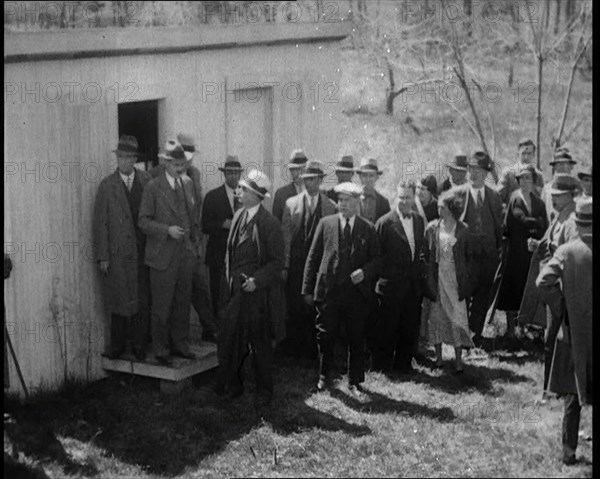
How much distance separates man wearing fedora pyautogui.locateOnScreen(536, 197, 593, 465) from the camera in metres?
6.16

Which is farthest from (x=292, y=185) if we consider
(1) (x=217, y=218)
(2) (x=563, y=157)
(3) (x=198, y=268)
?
(2) (x=563, y=157)

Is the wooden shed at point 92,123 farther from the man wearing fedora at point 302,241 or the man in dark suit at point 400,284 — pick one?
the man in dark suit at point 400,284

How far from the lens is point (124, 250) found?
724 centimetres

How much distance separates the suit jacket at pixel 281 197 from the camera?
802cm

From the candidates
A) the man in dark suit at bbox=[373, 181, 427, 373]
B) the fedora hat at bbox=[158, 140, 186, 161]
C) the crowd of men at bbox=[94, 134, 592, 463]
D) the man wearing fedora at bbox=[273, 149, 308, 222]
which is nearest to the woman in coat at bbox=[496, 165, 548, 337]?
the crowd of men at bbox=[94, 134, 592, 463]

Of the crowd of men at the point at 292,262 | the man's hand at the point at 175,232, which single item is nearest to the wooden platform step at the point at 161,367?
the crowd of men at the point at 292,262

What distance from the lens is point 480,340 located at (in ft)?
26.8

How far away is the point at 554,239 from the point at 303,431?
2201 millimetres

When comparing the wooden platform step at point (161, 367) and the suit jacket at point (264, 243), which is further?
the wooden platform step at point (161, 367)

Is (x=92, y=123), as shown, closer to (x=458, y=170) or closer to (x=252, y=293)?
(x=252, y=293)

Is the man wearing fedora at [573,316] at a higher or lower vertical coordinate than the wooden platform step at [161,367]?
higher

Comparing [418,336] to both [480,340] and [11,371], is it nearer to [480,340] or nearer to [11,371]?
[480,340]

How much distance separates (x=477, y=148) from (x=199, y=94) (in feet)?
12.2

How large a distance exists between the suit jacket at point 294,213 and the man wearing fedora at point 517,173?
168cm
